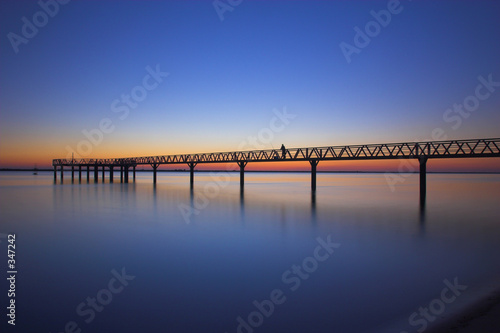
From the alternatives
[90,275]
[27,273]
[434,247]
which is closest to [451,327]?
[434,247]

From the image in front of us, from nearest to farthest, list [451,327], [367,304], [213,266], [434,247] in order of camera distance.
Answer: [451,327]
[367,304]
[213,266]
[434,247]

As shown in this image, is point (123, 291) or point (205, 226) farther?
point (205, 226)

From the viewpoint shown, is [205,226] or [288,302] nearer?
[288,302]

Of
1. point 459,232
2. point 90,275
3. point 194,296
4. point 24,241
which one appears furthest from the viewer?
point 459,232

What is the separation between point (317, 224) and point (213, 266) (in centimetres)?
872

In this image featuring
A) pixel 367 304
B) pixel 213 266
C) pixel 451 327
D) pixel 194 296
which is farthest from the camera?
pixel 213 266

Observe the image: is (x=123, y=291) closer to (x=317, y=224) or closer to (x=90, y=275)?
(x=90, y=275)

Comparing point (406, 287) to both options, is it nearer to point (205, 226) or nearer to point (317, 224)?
point (317, 224)

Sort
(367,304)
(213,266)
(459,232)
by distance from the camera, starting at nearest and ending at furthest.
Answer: (367,304) → (213,266) → (459,232)

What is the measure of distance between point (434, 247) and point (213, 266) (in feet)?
26.9

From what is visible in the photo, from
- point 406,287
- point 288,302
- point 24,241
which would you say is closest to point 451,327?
point 406,287

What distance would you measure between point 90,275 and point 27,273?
1782 millimetres

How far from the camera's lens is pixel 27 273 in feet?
27.6

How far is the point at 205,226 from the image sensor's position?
16094 millimetres
